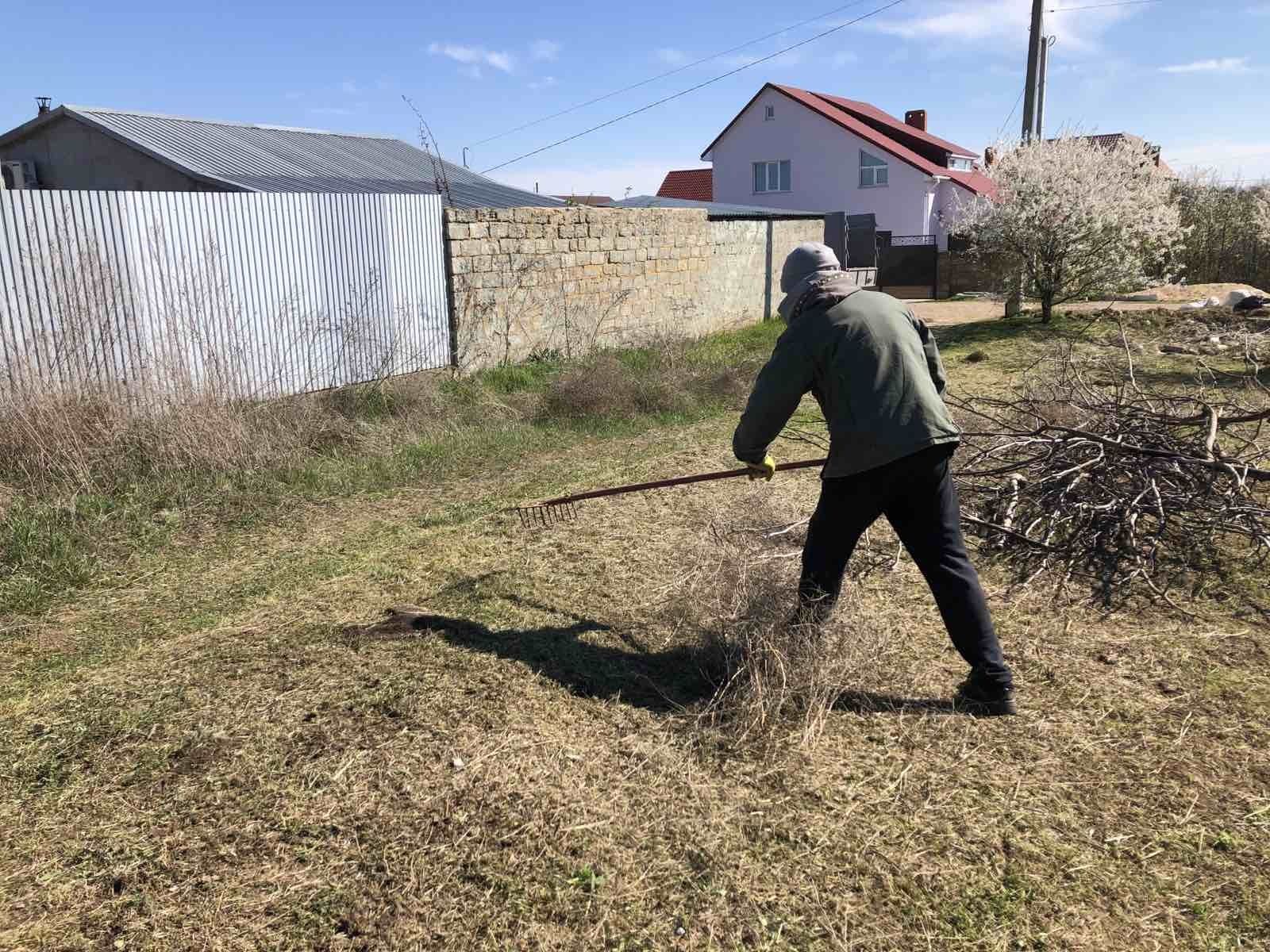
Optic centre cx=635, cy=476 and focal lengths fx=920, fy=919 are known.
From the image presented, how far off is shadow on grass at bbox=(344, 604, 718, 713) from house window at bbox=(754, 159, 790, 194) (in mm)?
32146

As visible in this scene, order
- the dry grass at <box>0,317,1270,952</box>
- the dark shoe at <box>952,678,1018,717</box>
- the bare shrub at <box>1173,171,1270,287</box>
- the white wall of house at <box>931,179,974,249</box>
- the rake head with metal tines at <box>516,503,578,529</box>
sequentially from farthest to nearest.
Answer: the white wall of house at <box>931,179,974,249</box>, the bare shrub at <box>1173,171,1270,287</box>, the rake head with metal tines at <box>516,503,578,529</box>, the dark shoe at <box>952,678,1018,717</box>, the dry grass at <box>0,317,1270,952</box>

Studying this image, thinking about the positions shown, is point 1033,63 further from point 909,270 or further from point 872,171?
point 872,171

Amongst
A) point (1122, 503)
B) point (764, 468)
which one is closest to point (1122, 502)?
point (1122, 503)

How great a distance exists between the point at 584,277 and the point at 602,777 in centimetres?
923

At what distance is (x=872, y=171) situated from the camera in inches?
1234

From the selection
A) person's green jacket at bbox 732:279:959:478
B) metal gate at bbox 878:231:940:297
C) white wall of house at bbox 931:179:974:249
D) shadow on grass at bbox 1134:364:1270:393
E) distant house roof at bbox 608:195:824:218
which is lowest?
shadow on grass at bbox 1134:364:1270:393

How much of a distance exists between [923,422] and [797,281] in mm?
720

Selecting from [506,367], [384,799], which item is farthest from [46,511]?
[506,367]

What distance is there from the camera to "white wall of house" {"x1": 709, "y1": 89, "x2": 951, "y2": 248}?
3080cm

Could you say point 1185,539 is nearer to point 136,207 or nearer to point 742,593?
point 742,593

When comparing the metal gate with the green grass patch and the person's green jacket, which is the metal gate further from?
the person's green jacket

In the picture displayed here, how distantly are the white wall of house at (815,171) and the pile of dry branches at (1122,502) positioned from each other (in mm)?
26943

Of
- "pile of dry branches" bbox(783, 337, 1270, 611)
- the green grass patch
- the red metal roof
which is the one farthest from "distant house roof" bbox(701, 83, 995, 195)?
"pile of dry branches" bbox(783, 337, 1270, 611)

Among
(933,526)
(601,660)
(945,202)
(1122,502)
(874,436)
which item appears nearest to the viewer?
(874,436)
